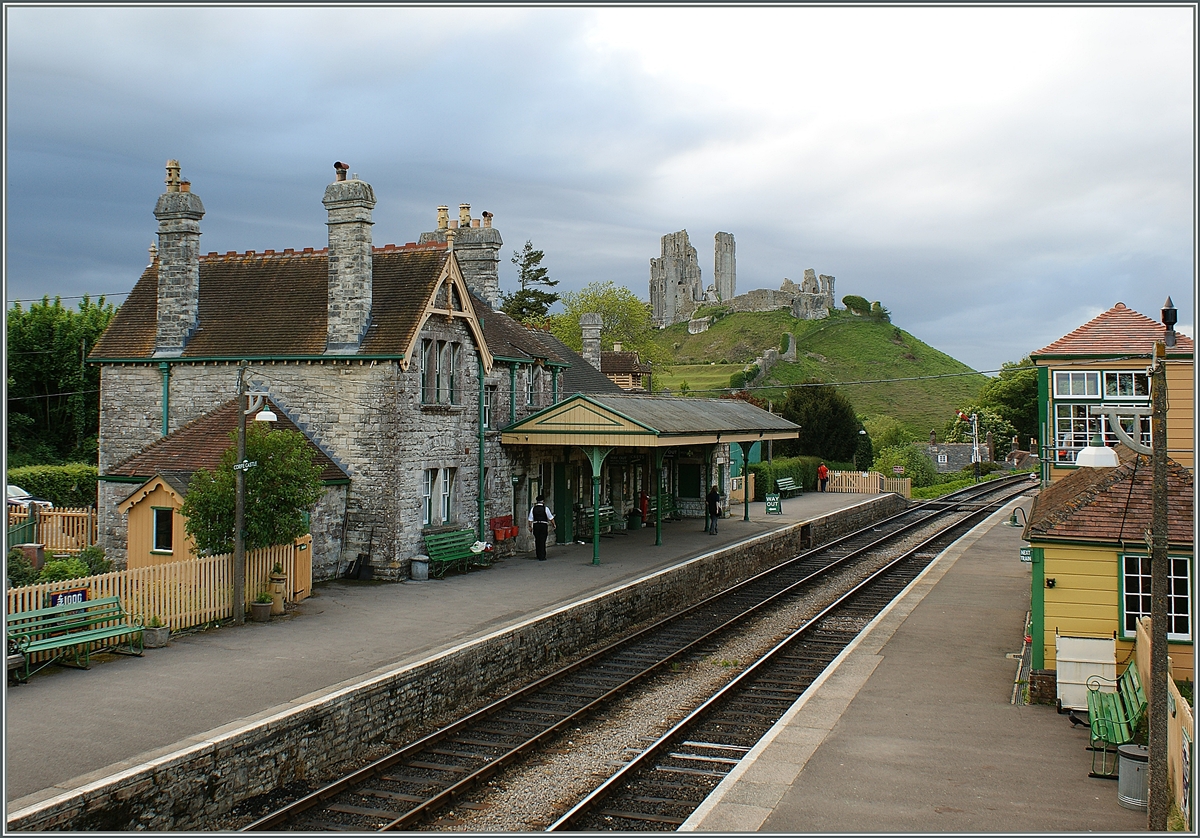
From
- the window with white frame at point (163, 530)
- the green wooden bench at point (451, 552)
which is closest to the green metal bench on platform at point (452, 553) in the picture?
the green wooden bench at point (451, 552)

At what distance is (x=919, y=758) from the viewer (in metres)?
10.3

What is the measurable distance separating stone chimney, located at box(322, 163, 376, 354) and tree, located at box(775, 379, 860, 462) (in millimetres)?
33546

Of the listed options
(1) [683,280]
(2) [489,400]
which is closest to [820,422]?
(2) [489,400]

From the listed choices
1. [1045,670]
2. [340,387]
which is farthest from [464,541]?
[1045,670]

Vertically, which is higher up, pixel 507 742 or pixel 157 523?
pixel 157 523

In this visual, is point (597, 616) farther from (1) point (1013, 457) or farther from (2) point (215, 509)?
(1) point (1013, 457)

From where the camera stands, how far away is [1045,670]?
495 inches

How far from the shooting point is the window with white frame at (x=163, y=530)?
55.3 feet

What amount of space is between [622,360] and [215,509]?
30.5 meters

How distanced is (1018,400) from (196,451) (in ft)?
241

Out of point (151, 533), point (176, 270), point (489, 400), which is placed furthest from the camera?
point (489, 400)

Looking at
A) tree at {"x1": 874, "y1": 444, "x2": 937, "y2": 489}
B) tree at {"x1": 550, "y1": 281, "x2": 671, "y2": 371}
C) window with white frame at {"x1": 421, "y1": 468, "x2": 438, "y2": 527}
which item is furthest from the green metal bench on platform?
tree at {"x1": 550, "y1": 281, "x2": 671, "y2": 371}

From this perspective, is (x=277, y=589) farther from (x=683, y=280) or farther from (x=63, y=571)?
(x=683, y=280)

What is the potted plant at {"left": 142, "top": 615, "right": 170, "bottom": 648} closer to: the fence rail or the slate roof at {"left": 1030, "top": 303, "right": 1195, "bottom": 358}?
the fence rail
